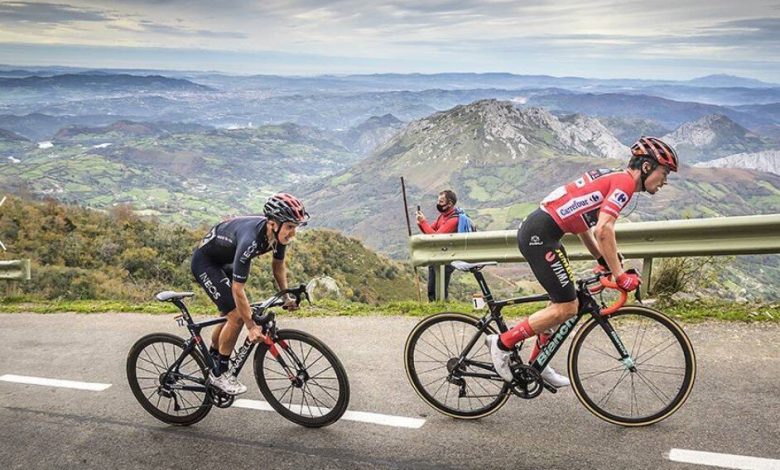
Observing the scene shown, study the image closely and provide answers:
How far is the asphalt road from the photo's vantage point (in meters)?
4.41

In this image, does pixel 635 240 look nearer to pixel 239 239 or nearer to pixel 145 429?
pixel 239 239

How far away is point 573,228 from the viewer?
4.62 m

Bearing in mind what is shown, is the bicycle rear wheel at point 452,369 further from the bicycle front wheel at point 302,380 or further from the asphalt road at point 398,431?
the bicycle front wheel at point 302,380

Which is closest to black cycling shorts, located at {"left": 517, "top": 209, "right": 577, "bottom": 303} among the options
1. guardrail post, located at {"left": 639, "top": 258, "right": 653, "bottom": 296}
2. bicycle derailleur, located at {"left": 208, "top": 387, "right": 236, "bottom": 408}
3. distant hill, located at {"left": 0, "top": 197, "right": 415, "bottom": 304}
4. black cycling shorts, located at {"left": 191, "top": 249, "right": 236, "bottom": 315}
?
black cycling shorts, located at {"left": 191, "top": 249, "right": 236, "bottom": 315}

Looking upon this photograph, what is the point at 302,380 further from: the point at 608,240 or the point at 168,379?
the point at 608,240

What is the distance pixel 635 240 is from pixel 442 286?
8.32 ft

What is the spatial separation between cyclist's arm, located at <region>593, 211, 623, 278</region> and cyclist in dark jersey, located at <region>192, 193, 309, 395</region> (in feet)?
6.91

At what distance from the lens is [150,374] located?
5398 mm

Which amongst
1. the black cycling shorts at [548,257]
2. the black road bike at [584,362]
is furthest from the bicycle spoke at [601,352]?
the black cycling shorts at [548,257]

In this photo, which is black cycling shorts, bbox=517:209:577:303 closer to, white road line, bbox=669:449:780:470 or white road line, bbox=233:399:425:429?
white road line, bbox=669:449:780:470

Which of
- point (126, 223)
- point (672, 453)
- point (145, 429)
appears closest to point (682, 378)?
point (672, 453)

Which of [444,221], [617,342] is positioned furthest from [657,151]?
Answer: [444,221]

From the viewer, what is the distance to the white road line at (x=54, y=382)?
20.0 ft

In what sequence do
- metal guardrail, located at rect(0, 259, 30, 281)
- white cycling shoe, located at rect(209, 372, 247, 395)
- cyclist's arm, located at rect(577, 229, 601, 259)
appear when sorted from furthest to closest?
metal guardrail, located at rect(0, 259, 30, 281)
white cycling shoe, located at rect(209, 372, 247, 395)
cyclist's arm, located at rect(577, 229, 601, 259)
